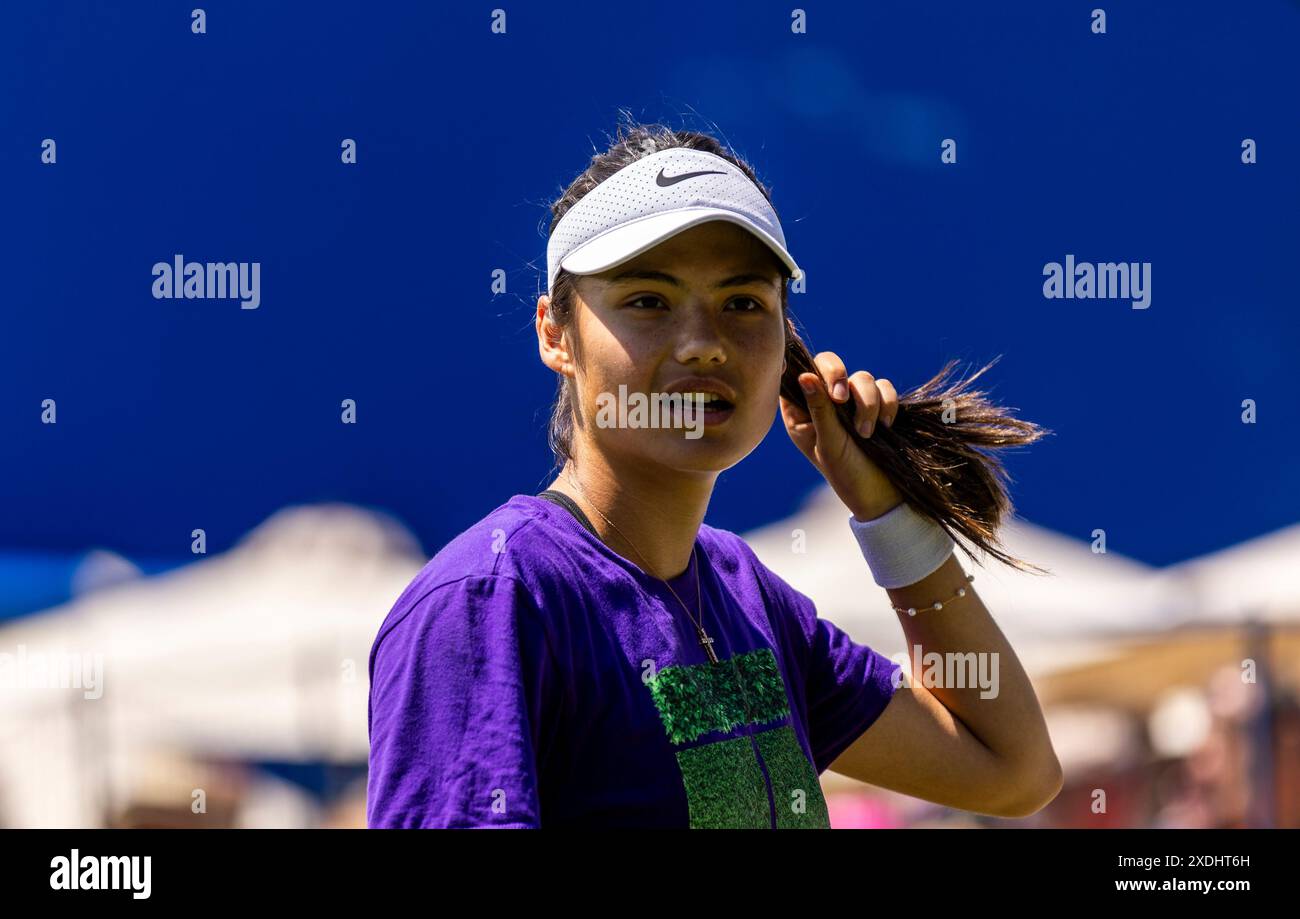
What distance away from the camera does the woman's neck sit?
1.72 meters

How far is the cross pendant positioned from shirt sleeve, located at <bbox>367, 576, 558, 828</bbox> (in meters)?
0.27

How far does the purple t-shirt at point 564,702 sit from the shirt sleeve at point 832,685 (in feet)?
0.76

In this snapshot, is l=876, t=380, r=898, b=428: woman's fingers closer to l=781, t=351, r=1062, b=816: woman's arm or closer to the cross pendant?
l=781, t=351, r=1062, b=816: woman's arm

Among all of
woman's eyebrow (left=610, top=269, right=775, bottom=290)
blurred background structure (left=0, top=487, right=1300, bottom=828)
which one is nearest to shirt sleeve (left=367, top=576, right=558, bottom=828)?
woman's eyebrow (left=610, top=269, right=775, bottom=290)

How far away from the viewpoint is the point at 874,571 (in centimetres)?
222

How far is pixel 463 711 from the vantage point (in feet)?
4.56

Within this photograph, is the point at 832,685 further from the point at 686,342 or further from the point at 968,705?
the point at 686,342

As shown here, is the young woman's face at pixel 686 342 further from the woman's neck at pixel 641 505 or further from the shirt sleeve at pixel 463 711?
the shirt sleeve at pixel 463 711

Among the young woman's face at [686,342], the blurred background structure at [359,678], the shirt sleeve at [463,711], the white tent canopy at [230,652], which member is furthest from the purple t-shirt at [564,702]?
the white tent canopy at [230,652]

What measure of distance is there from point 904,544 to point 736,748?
684 mm

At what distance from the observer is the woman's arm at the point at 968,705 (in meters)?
2.16
